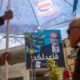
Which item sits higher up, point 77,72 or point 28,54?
point 28,54

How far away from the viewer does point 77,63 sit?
3.61ft

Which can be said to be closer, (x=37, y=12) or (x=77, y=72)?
(x=77, y=72)

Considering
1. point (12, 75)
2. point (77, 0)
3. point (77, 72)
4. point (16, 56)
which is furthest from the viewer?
point (16, 56)

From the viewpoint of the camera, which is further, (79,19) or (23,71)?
(23,71)

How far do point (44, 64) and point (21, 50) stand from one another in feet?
16.3

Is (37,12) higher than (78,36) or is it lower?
higher

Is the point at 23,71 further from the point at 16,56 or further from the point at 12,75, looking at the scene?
the point at 16,56

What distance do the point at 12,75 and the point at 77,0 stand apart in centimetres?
2102

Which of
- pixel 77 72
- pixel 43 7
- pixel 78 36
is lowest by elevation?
pixel 77 72

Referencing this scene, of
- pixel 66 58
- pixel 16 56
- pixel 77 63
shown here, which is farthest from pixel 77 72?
pixel 16 56

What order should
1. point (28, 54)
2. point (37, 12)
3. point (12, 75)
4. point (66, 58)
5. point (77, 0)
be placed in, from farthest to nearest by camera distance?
point (12, 75)
point (66, 58)
point (28, 54)
point (37, 12)
point (77, 0)

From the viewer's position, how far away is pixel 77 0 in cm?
308

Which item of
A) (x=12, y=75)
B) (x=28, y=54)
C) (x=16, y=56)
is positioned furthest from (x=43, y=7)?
(x=16, y=56)

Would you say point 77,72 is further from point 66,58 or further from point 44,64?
point 66,58
